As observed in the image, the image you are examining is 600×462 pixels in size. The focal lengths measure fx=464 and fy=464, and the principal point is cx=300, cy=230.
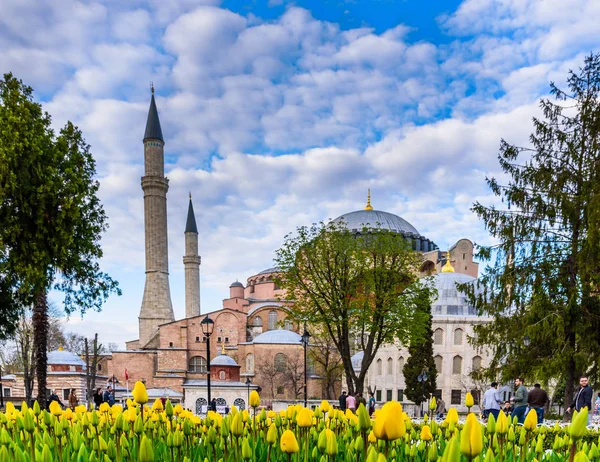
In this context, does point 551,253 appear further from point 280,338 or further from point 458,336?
point 280,338

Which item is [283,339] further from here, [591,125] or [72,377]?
[591,125]

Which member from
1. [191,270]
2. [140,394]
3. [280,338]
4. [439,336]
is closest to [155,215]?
[191,270]

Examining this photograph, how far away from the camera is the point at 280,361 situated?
155 ft

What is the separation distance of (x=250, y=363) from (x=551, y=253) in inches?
1545

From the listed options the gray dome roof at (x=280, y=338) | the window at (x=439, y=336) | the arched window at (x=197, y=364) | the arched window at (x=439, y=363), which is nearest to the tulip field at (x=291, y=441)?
the window at (x=439, y=336)

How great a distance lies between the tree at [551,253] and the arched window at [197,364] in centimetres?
4063

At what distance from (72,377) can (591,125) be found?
36.2m

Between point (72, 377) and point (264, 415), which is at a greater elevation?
Result: point (264, 415)

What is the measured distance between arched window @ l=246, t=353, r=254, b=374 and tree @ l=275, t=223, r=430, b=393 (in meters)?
30.1

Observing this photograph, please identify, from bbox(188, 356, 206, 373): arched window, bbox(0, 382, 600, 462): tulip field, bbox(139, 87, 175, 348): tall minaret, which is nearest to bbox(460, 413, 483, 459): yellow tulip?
bbox(0, 382, 600, 462): tulip field

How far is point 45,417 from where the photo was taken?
2975 millimetres

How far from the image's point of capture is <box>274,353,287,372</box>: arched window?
4678 cm

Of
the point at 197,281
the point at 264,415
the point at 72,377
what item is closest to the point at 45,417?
the point at 264,415

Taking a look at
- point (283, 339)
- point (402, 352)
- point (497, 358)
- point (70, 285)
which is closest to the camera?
point (497, 358)
